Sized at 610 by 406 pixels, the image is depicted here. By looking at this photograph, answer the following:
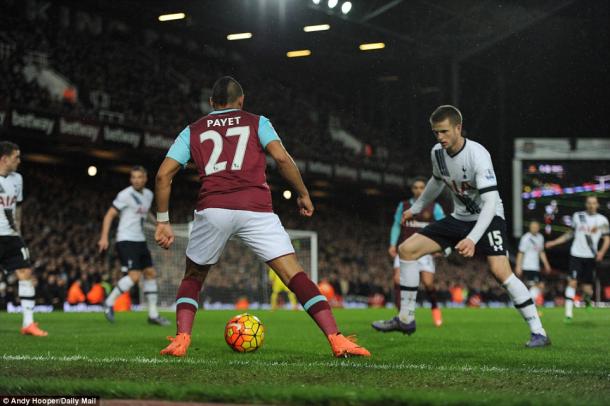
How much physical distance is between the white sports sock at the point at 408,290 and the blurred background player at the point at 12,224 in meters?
3.90

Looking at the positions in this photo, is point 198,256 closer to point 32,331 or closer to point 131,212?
point 32,331

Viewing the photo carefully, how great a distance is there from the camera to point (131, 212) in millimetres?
11625

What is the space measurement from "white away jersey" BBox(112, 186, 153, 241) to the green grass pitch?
3272 mm

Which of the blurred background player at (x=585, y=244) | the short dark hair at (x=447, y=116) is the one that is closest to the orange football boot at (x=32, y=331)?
the short dark hair at (x=447, y=116)

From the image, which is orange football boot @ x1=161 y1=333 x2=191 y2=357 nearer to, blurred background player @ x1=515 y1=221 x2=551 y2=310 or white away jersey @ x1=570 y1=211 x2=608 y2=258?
white away jersey @ x1=570 y1=211 x2=608 y2=258

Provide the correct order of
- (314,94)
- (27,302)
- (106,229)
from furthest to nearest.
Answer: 1. (314,94)
2. (106,229)
3. (27,302)

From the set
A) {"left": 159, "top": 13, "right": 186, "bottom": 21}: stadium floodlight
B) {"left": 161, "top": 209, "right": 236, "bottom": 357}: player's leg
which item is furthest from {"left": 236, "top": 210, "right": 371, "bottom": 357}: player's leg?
{"left": 159, "top": 13, "right": 186, "bottom": 21}: stadium floodlight

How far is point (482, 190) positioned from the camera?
6887 mm

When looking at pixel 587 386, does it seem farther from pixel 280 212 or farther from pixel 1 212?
pixel 280 212

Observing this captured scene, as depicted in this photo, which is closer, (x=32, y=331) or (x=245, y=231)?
(x=245, y=231)

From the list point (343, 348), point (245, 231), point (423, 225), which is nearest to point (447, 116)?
point (245, 231)

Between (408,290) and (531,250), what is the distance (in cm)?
1035

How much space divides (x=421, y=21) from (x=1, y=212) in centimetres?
2459

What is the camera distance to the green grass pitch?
3822 millimetres
